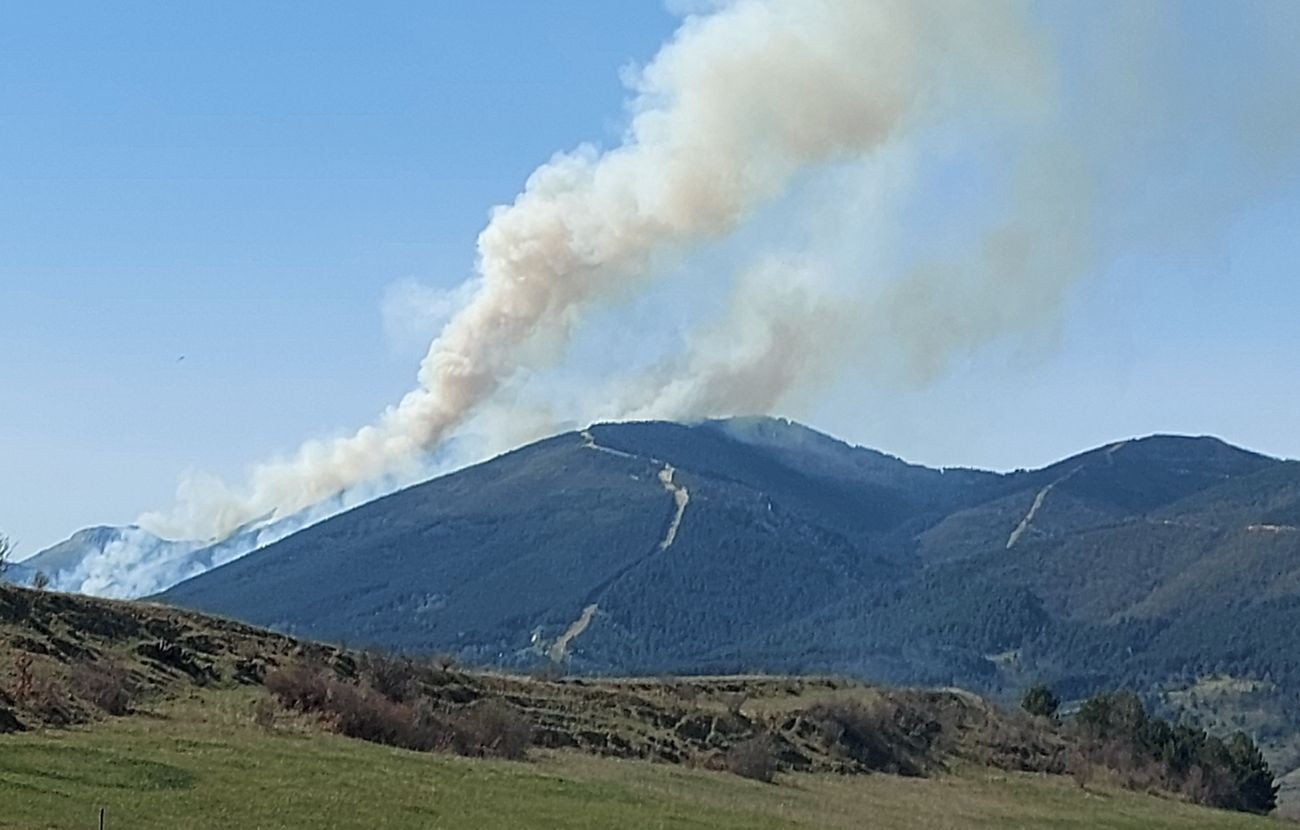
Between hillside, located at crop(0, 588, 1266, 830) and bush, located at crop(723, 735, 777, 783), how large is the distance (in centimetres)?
51

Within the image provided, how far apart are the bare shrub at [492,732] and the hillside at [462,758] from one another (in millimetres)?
560

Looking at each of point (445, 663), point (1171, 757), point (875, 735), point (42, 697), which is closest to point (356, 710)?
point (42, 697)

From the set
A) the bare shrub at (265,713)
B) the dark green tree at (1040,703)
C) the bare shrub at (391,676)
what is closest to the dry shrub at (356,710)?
the bare shrub at (265,713)

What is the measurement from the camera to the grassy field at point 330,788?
34.9 meters

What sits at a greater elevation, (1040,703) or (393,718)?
(1040,703)

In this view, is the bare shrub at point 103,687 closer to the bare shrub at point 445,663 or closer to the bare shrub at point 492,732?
the bare shrub at point 492,732

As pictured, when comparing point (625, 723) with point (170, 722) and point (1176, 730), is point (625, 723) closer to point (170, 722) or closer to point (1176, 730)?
point (170, 722)

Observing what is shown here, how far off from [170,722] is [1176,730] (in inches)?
3028

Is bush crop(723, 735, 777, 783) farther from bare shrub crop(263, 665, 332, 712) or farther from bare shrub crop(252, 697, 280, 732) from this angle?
bare shrub crop(252, 697, 280, 732)

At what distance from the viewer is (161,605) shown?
70.3 m

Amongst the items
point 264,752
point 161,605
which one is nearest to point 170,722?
point 264,752

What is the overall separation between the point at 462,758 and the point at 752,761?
68.5 ft

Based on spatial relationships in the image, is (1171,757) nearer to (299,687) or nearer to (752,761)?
(752,761)

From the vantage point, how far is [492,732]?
6278cm
